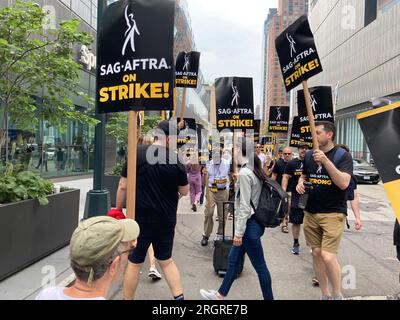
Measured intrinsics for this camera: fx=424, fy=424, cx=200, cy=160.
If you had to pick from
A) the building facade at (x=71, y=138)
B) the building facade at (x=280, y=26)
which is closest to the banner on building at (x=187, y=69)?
the building facade at (x=71, y=138)

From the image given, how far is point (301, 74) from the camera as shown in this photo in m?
4.95

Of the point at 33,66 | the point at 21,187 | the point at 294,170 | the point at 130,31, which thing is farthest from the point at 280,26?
the point at 130,31

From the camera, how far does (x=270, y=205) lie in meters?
4.40

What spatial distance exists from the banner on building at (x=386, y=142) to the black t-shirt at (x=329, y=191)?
1579 millimetres

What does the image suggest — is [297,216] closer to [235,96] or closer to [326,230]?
[326,230]

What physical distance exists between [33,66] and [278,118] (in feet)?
28.3

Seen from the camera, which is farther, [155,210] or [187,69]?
[187,69]

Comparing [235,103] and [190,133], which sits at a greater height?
[235,103]

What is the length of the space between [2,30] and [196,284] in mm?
4319

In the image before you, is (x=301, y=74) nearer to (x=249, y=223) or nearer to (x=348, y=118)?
(x=249, y=223)

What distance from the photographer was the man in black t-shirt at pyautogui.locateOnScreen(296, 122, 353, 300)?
4.32 m

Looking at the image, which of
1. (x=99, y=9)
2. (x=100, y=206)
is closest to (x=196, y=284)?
(x=100, y=206)

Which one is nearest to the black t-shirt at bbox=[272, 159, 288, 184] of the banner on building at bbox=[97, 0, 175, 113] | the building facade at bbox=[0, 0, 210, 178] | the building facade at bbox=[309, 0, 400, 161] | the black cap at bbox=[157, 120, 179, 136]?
the black cap at bbox=[157, 120, 179, 136]

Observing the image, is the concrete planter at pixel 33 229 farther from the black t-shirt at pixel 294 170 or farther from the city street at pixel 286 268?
the black t-shirt at pixel 294 170
